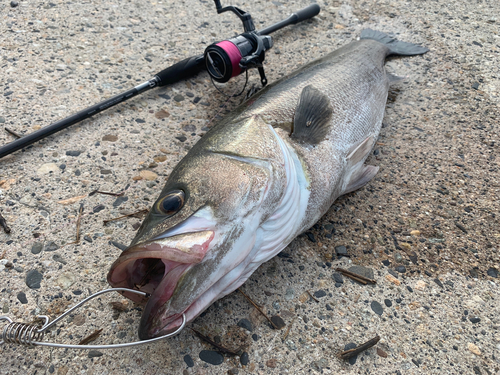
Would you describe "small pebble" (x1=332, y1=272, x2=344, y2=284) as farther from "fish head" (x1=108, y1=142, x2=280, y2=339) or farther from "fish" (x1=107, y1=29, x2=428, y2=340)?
"fish head" (x1=108, y1=142, x2=280, y2=339)

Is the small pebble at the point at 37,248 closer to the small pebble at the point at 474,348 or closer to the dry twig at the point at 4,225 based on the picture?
the dry twig at the point at 4,225

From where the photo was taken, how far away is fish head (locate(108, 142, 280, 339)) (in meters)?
1.39

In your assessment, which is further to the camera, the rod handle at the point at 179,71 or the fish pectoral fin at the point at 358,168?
the rod handle at the point at 179,71

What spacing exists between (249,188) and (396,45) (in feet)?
9.09

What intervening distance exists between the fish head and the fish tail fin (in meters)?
2.52

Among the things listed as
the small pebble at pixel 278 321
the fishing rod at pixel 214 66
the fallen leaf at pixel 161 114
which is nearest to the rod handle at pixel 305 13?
the fishing rod at pixel 214 66

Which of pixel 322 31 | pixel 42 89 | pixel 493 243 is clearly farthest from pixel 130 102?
pixel 493 243

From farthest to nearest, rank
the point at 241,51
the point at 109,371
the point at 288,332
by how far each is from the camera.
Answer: the point at 241,51 → the point at 288,332 → the point at 109,371

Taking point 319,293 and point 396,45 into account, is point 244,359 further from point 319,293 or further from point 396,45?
point 396,45

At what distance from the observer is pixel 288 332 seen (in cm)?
177

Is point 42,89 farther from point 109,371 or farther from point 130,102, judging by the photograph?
point 109,371

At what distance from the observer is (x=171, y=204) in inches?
61.6

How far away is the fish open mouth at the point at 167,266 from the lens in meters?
1.33

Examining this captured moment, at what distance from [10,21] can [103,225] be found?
2.79 metres
